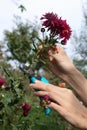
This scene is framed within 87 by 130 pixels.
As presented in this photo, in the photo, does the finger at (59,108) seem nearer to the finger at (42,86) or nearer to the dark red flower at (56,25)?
the finger at (42,86)

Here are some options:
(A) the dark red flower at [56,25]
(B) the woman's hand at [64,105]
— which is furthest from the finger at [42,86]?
(A) the dark red flower at [56,25]

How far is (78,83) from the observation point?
8.73 ft

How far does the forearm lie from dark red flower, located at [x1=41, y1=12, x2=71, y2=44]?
0.20m

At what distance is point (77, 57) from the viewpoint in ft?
78.4

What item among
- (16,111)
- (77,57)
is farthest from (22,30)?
(16,111)

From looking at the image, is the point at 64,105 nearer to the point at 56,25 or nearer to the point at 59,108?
the point at 59,108

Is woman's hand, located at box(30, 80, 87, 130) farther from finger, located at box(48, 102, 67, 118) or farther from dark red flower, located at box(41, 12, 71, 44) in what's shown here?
dark red flower, located at box(41, 12, 71, 44)

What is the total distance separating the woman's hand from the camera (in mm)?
2238

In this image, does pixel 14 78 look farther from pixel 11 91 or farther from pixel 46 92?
pixel 46 92

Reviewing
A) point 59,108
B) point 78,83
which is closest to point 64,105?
point 59,108

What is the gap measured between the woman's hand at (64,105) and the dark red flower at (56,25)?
0.35 m

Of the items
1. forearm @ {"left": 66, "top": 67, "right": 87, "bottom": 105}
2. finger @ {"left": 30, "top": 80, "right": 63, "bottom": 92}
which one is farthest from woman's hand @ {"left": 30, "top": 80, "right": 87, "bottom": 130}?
forearm @ {"left": 66, "top": 67, "right": 87, "bottom": 105}

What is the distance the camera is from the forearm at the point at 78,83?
104 inches

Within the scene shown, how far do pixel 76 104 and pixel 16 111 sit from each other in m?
0.83
